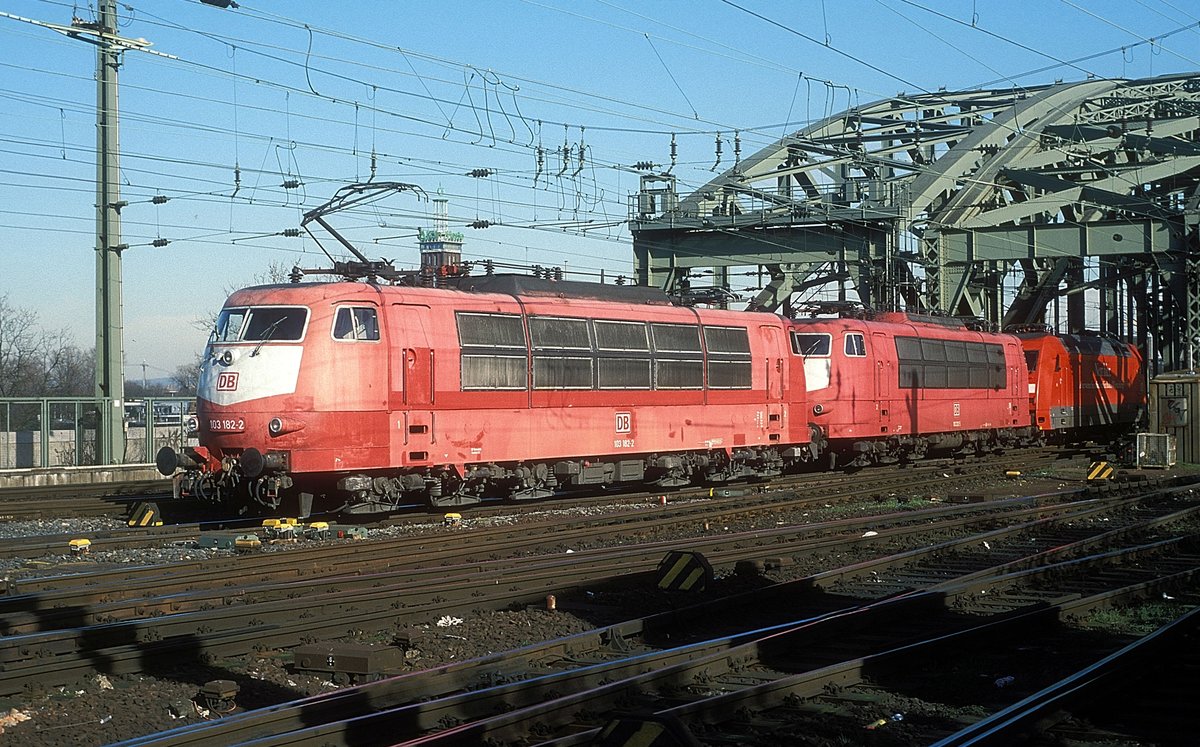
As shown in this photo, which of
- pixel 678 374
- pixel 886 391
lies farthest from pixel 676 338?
pixel 886 391

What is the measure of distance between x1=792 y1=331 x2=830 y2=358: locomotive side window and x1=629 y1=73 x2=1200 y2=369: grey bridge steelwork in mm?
6882

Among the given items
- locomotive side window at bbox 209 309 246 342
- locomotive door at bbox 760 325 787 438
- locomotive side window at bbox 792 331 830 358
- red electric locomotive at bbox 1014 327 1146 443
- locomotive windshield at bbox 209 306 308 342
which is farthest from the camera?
red electric locomotive at bbox 1014 327 1146 443

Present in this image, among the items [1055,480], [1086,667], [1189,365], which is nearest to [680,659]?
[1086,667]

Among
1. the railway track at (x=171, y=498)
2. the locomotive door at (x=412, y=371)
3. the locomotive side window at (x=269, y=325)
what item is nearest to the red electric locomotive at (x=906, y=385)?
the railway track at (x=171, y=498)

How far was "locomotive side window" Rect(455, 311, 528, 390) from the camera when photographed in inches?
787

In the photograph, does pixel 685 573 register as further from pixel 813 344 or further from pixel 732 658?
pixel 813 344

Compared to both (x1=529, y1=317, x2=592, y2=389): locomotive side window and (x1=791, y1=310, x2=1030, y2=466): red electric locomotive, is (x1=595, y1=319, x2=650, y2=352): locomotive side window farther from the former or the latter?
(x1=791, y1=310, x2=1030, y2=466): red electric locomotive

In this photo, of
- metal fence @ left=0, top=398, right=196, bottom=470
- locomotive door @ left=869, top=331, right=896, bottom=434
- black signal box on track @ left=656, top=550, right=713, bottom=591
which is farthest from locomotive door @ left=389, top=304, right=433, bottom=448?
locomotive door @ left=869, top=331, right=896, bottom=434

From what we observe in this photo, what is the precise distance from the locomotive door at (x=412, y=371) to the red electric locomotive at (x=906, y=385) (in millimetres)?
11223

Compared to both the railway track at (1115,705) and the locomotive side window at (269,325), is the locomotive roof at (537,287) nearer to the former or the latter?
the locomotive side window at (269,325)

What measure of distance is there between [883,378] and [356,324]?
16.3 m

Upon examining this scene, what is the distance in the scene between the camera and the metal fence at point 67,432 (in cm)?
2986

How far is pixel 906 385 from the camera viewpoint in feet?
105

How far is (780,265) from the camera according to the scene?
44.4 meters
